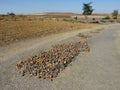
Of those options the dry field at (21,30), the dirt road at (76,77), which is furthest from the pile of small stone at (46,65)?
the dry field at (21,30)

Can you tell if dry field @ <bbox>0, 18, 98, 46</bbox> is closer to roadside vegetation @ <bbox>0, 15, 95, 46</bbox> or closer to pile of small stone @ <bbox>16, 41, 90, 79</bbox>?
roadside vegetation @ <bbox>0, 15, 95, 46</bbox>

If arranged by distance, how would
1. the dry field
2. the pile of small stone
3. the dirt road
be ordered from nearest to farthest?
the dirt road
the pile of small stone
the dry field

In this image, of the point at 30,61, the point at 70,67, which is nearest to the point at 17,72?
the point at 30,61

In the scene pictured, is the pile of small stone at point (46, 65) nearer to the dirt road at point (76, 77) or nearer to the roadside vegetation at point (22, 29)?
the dirt road at point (76, 77)

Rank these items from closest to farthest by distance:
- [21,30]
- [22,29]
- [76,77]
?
[76,77] < [21,30] < [22,29]

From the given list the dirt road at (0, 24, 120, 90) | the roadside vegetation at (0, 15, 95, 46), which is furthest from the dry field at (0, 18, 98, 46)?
the dirt road at (0, 24, 120, 90)

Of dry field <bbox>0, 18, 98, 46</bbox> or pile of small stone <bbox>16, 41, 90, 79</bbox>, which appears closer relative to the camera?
pile of small stone <bbox>16, 41, 90, 79</bbox>

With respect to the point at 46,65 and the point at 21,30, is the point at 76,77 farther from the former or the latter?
the point at 21,30

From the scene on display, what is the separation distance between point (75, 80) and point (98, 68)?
2.49 m

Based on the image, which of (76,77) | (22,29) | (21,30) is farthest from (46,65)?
(22,29)

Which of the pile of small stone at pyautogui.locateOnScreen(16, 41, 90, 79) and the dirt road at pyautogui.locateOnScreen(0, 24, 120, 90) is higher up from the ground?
the pile of small stone at pyautogui.locateOnScreen(16, 41, 90, 79)

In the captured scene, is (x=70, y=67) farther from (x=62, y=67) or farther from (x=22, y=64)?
(x=22, y=64)

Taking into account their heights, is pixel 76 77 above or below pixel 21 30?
below

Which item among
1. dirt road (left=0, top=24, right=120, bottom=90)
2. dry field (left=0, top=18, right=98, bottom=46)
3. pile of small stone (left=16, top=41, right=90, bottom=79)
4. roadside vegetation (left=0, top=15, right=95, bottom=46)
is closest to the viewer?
dirt road (left=0, top=24, right=120, bottom=90)
